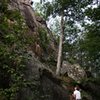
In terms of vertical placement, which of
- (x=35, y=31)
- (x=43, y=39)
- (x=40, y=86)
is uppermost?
(x=35, y=31)

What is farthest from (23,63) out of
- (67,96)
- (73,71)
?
(73,71)

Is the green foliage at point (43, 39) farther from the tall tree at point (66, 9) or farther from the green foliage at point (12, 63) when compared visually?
the green foliage at point (12, 63)

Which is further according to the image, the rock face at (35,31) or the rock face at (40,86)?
the rock face at (35,31)

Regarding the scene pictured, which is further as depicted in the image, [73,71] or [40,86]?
[73,71]

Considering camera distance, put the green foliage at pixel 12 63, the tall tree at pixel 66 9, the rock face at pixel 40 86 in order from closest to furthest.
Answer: the green foliage at pixel 12 63 < the rock face at pixel 40 86 < the tall tree at pixel 66 9

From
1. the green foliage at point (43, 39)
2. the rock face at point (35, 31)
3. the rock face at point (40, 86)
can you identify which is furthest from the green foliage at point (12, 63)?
the green foliage at point (43, 39)

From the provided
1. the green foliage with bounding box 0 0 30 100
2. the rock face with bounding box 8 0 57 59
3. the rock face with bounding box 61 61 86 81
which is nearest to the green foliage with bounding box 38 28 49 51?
the rock face with bounding box 8 0 57 59

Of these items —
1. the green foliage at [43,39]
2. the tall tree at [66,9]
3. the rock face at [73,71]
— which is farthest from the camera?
the rock face at [73,71]

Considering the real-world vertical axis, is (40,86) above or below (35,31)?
below

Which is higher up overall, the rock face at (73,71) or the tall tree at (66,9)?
the tall tree at (66,9)

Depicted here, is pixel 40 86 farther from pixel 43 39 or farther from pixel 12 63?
pixel 43 39

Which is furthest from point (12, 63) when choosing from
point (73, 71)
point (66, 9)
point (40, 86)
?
point (73, 71)

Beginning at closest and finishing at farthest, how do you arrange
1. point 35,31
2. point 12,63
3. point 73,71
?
point 12,63 < point 35,31 < point 73,71

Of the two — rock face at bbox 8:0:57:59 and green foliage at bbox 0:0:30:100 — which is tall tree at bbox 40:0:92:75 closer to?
rock face at bbox 8:0:57:59
